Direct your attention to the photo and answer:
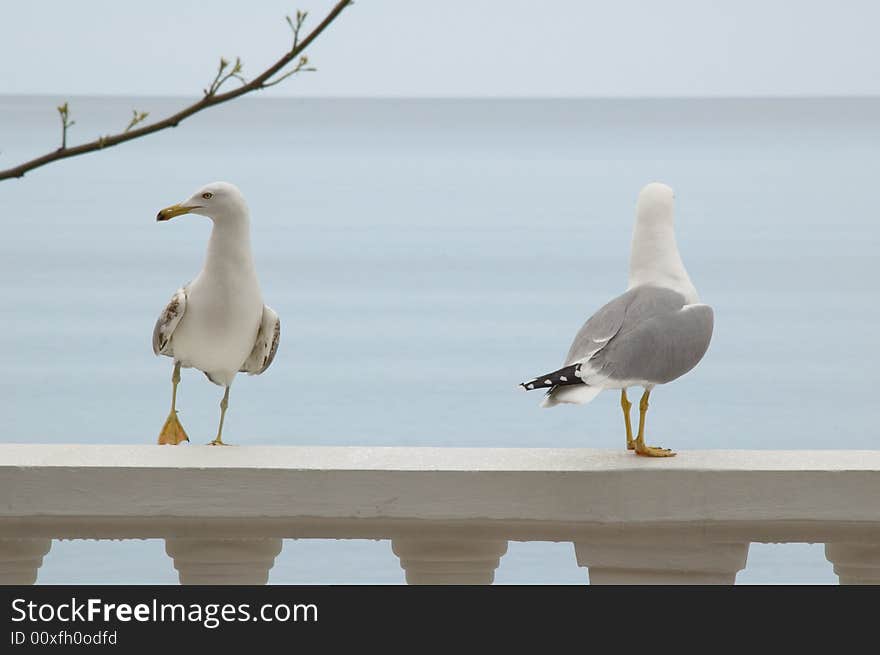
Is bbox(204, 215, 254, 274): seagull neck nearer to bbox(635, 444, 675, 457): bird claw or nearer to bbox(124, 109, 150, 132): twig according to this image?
bbox(635, 444, 675, 457): bird claw

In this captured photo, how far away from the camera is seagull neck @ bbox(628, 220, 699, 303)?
1572 millimetres

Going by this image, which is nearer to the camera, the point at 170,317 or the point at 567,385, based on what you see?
the point at 567,385

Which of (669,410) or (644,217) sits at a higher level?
(669,410)

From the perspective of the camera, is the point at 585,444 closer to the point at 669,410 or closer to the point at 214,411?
the point at 669,410

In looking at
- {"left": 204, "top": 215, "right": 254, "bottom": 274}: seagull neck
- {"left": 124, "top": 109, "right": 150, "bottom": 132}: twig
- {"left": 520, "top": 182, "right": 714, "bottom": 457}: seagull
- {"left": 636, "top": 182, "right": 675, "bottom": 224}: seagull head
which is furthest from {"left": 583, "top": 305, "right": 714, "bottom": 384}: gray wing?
{"left": 124, "top": 109, "right": 150, "bottom": 132}: twig

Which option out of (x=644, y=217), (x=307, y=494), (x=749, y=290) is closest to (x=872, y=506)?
(x=644, y=217)

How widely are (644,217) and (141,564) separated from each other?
7.91 feet

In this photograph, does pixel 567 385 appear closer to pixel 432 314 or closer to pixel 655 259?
pixel 655 259

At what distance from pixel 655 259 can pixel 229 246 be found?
1.55ft

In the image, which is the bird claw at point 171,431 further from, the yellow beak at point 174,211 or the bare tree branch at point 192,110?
the bare tree branch at point 192,110

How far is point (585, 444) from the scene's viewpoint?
5223mm

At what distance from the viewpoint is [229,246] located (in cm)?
165

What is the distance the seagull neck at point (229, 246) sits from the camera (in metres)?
1.65

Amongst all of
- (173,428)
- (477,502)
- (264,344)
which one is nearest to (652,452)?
(477,502)
